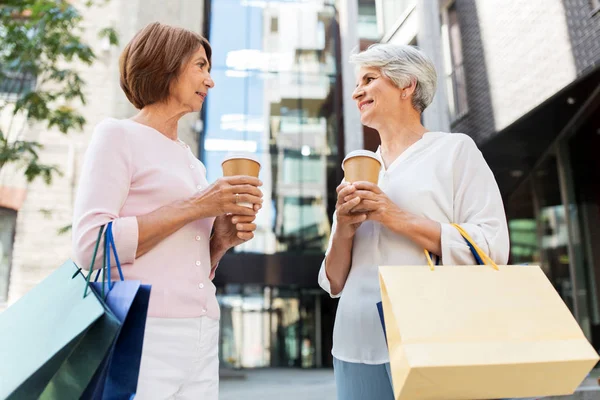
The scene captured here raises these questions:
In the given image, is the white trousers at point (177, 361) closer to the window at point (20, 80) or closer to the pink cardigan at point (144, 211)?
the pink cardigan at point (144, 211)

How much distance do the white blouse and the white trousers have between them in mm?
399

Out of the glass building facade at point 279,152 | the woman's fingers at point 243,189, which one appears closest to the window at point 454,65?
the glass building facade at point 279,152

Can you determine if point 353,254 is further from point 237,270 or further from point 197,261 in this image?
point 237,270

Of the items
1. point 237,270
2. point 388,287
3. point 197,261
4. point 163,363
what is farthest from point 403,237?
point 237,270

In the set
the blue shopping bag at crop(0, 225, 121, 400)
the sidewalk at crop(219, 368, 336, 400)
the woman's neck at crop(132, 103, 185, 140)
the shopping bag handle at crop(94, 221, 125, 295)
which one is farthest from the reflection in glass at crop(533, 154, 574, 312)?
the blue shopping bag at crop(0, 225, 121, 400)

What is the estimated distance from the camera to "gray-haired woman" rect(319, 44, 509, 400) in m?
1.30

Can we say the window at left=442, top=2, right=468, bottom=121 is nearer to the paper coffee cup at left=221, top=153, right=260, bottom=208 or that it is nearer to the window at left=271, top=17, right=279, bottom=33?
the window at left=271, top=17, right=279, bottom=33

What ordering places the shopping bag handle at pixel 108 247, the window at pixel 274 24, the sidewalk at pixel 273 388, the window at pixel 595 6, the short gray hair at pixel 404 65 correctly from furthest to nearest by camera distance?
the window at pixel 274 24 < the sidewalk at pixel 273 388 < the window at pixel 595 6 < the short gray hair at pixel 404 65 < the shopping bag handle at pixel 108 247

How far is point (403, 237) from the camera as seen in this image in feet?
4.75

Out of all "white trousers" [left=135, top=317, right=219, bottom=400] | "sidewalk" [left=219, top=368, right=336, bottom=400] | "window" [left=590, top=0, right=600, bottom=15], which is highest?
"window" [left=590, top=0, right=600, bottom=15]

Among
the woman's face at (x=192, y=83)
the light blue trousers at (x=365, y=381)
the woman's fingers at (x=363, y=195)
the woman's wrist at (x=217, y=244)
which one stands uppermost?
the woman's face at (x=192, y=83)

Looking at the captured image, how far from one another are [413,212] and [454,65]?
8.03 meters

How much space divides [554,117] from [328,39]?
961 centimetres

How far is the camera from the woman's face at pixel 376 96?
5.30 feet
